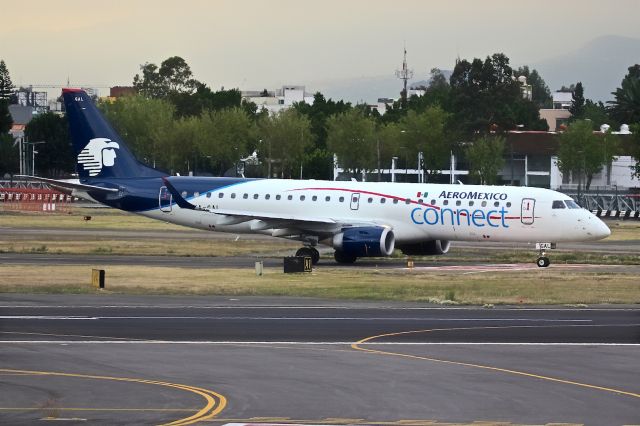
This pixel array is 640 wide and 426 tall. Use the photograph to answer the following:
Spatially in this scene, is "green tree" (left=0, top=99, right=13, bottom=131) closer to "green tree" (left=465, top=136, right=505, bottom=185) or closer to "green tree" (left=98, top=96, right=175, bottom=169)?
"green tree" (left=98, top=96, right=175, bottom=169)

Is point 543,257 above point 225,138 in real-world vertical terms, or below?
below

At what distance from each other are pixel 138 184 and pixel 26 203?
211 feet

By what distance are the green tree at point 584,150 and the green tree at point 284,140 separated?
26.9 meters

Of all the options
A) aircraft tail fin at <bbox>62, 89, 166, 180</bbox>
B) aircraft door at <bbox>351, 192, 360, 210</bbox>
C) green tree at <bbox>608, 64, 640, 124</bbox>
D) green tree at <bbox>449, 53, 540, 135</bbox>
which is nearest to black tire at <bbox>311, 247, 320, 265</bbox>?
aircraft door at <bbox>351, 192, 360, 210</bbox>

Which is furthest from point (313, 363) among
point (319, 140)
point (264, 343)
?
point (319, 140)

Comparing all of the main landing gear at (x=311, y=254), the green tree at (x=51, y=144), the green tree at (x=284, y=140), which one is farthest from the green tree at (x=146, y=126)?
the main landing gear at (x=311, y=254)

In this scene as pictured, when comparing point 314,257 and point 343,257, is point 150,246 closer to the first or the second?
point 314,257

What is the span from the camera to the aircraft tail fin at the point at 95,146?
206 ft

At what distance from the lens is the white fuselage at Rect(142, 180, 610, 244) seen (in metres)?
55.7

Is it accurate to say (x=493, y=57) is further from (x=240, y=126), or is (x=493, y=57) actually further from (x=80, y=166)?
(x=80, y=166)

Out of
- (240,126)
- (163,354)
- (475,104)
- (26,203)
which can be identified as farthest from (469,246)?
(475,104)

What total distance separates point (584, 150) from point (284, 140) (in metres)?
30.8

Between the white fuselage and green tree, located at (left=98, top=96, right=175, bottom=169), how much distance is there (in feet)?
294

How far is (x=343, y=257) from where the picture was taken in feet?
186
